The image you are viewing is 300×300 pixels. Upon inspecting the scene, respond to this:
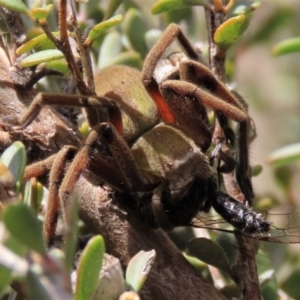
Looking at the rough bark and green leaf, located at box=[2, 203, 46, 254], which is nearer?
green leaf, located at box=[2, 203, 46, 254]

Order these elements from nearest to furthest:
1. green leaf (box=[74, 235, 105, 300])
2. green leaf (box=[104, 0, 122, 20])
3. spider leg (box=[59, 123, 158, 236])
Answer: green leaf (box=[74, 235, 105, 300]), spider leg (box=[59, 123, 158, 236]), green leaf (box=[104, 0, 122, 20])

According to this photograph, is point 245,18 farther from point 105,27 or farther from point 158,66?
point 158,66

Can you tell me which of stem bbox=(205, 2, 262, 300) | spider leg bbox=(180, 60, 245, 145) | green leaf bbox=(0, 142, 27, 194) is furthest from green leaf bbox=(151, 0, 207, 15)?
green leaf bbox=(0, 142, 27, 194)

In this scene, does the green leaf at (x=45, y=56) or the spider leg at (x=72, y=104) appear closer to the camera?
the green leaf at (x=45, y=56)

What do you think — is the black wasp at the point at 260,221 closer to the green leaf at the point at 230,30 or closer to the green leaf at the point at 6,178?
the green leaf at the point at 230,30

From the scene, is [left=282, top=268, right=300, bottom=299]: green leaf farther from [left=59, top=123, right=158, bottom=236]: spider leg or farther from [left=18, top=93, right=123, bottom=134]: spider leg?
[left=18, top=93, right=123, bottom=134]: spider leg

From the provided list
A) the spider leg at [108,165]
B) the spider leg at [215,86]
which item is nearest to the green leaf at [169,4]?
the spider leg at [215,86]
